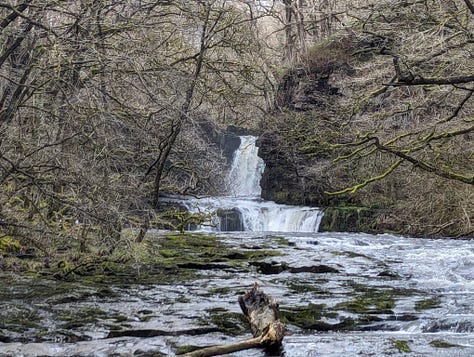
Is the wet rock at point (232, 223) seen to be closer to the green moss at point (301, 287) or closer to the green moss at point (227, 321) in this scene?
the green moss at point (301, 287)

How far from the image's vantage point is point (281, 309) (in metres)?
8.59

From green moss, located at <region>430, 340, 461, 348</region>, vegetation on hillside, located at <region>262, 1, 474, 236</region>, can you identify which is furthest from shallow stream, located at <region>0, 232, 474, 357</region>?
vegetation on hillside, located at <region>262, 1, 474, 236</region>

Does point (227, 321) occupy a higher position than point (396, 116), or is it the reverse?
point (396, 116)

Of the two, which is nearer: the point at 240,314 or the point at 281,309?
the point at 240,314

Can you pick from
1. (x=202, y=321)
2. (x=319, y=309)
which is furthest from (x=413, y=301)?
(x=202, y=321)

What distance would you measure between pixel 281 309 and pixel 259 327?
202 cm

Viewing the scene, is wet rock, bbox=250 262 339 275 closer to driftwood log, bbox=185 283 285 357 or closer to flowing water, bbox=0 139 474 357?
flowing water, bbox=0 139 474 357

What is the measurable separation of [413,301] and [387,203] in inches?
520

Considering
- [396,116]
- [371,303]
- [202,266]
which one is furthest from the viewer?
[396,116]

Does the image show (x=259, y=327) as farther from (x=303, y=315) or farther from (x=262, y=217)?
(x=262, y=217)

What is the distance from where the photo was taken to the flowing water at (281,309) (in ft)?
22.3

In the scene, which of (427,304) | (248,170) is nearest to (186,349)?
(427,304)

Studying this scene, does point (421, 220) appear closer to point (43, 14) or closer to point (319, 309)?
point (319, 309)

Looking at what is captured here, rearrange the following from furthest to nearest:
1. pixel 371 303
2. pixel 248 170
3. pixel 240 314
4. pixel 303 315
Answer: pixel 248 170, pixel 371 303, pixel 303 315, pixel 240 314
